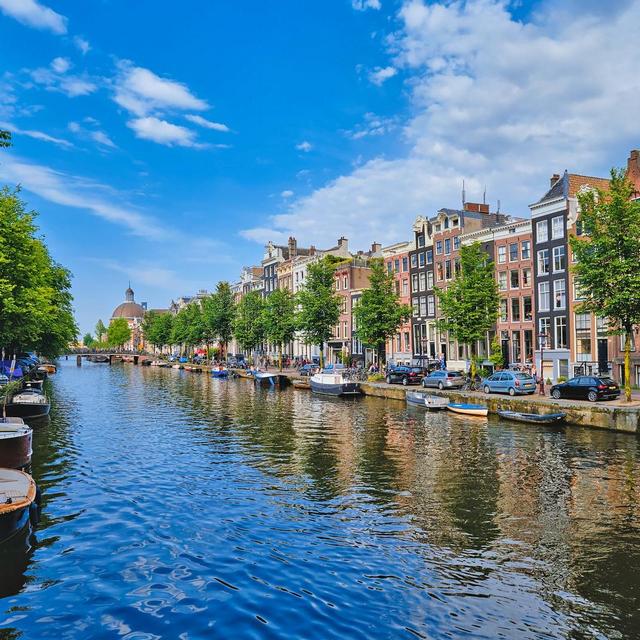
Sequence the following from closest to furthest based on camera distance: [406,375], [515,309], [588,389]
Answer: [588,389]
[406,375]
[515,309]

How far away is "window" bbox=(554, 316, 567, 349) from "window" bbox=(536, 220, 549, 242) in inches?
326

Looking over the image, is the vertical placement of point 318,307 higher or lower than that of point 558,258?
lower

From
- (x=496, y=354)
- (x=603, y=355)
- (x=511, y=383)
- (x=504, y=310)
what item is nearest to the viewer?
(x=511, y=383)

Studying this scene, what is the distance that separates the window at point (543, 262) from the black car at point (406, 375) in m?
15.5

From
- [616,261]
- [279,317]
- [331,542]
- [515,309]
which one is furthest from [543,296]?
[331,542]

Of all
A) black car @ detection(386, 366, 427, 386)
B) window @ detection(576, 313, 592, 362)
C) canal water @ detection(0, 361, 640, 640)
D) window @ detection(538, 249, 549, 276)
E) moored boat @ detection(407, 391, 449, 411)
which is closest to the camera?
canal water @ detection(0, 361, 640, 640)

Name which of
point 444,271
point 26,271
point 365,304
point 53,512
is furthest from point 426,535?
point 444,271

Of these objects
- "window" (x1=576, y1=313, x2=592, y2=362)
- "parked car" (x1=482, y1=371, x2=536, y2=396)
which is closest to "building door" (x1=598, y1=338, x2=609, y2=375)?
"window" (x1=576, y1=313, x2=592, y2=362)

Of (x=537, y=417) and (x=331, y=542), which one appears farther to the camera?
(x=537, y=417)

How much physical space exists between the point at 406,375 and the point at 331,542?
4498 cm

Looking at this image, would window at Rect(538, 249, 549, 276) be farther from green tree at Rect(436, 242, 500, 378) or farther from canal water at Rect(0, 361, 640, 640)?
canal water at Rect(0, 361, 640, 640)

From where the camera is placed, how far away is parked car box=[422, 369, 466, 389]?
5203cm

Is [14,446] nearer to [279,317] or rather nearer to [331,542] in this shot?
[331,542]

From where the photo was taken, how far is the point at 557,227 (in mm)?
56938
